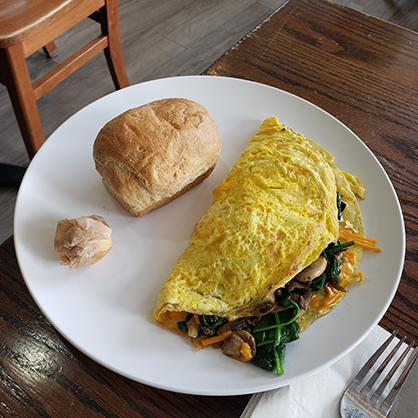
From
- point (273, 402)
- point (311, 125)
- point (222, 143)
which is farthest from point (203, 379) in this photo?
point (311, 125)

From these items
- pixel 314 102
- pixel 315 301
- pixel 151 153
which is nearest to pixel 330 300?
pixel 315 301

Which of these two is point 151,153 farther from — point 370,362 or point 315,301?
point 370,362

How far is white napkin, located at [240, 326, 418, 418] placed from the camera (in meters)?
1.42

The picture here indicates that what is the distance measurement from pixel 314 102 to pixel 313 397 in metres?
1.69

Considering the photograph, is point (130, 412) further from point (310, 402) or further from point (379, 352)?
point (379, 352)

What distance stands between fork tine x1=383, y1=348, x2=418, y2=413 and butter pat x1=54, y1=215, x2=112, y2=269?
1.24 m

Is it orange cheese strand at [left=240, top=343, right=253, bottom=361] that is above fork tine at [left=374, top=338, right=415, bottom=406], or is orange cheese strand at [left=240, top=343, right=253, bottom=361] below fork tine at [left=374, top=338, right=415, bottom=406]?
above

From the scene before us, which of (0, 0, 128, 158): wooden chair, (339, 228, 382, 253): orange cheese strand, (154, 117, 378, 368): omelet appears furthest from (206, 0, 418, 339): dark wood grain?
(0, 0, 128, 158): wooden chair

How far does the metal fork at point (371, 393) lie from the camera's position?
55.5 inches

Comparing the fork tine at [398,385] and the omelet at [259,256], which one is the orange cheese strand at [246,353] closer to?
the omelet at [259,256]

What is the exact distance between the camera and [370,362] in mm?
1519

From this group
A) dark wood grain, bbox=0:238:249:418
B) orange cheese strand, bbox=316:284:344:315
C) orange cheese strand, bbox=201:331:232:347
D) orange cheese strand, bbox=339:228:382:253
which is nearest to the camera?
dark wood grain, bbox=0:238:249:418

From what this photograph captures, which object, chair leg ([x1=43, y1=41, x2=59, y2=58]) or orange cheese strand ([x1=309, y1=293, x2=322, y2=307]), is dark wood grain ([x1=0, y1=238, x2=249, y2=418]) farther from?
chair leg ([x1=43, y1=41, x2=59, y2=58])

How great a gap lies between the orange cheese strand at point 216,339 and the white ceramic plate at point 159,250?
1.2 inches
